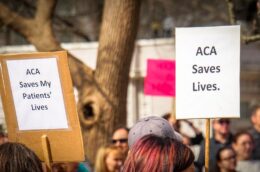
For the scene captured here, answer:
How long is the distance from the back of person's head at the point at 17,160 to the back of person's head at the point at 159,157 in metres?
0.42

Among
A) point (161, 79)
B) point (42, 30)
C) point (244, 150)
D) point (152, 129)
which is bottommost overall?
point (244, 150)

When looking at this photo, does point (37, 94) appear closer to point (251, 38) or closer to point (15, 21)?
point (251, 38)

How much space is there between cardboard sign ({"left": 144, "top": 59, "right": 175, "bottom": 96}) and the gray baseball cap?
4.13 meters

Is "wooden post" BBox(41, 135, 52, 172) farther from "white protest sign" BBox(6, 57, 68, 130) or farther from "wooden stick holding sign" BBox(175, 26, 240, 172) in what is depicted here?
"wooden stick holding sign" BBox(175, 26, 240, 172)

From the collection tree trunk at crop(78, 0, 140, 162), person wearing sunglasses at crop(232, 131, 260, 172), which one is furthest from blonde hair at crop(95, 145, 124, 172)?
tree trunk at crop(78, 0, 140, 162)

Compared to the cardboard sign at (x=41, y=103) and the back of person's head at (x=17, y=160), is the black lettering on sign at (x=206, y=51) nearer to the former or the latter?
the cardboard sign at (x=41, y=103)

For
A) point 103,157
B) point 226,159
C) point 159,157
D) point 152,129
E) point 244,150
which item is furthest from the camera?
point 244,150

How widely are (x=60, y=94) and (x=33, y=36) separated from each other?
4.41m

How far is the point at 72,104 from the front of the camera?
3.83m

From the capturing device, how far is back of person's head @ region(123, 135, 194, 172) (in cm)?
293

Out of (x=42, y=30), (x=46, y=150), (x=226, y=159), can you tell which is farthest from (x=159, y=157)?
(x=42, y=30)

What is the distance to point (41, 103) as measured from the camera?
12.9ft

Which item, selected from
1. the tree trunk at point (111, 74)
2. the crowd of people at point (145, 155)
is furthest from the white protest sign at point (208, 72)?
the tree trunk at point (111, 74)

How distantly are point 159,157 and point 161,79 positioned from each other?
5.09 m
